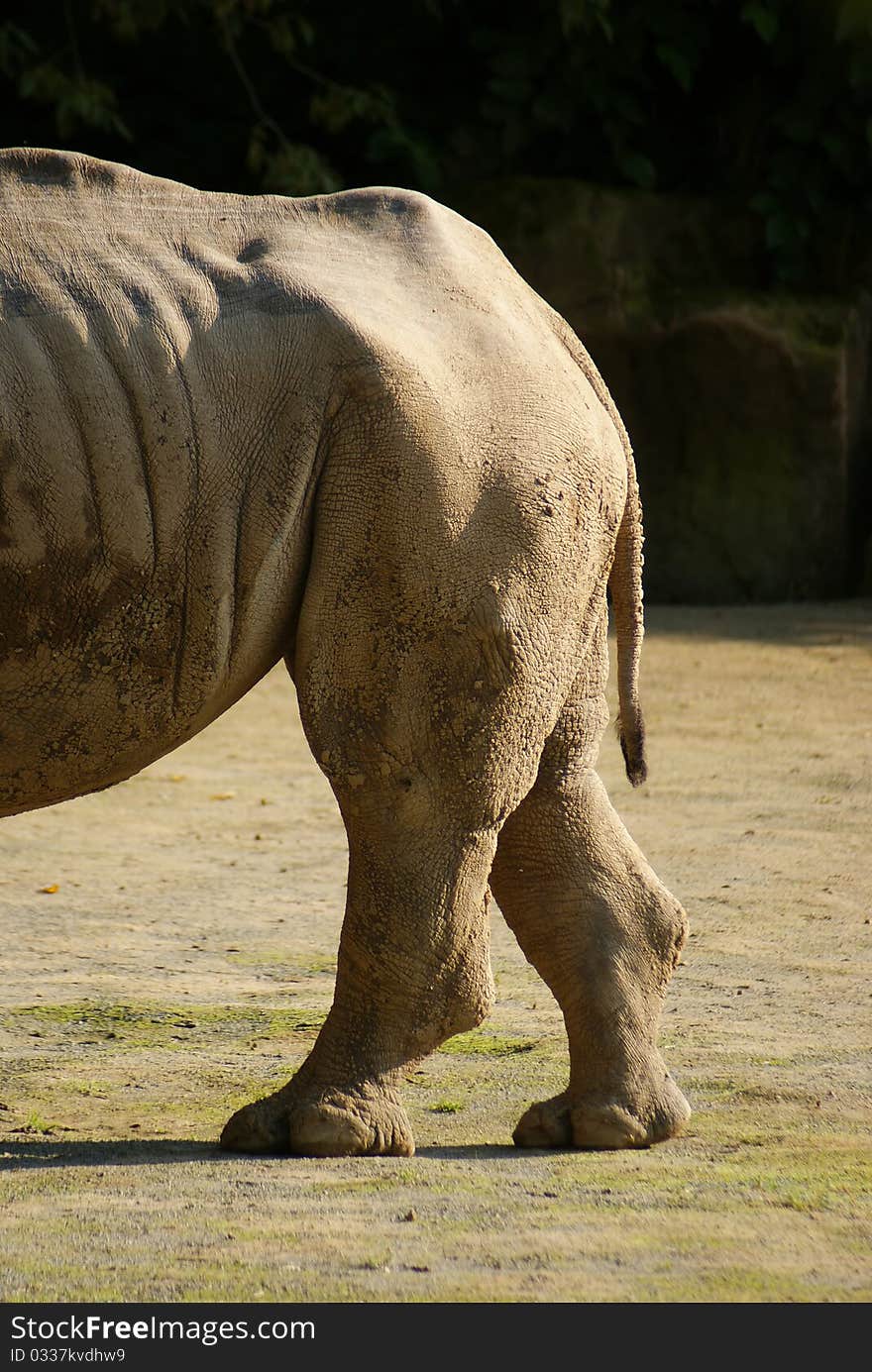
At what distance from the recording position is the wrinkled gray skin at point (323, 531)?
3668 millimetres

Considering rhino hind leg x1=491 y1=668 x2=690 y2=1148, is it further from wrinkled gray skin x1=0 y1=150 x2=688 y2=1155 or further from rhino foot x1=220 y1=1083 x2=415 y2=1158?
rhino foot x1=220 y1=1083 x2=415 y2=1158

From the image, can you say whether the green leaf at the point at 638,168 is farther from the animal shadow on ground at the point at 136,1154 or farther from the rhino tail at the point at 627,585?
the animal shadow on ground at the point at 136,1154

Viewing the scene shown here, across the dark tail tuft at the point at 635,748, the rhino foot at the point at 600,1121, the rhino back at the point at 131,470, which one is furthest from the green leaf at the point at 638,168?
the rhino foot at the point at 600,1121

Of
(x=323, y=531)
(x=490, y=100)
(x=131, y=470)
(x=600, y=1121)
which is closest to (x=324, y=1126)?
(x=600, y=1121)

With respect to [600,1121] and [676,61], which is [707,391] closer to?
[676,61]

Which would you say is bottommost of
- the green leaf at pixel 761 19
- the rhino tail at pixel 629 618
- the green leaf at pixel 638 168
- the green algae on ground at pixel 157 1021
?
the green algae on ground at pixel 157 1021

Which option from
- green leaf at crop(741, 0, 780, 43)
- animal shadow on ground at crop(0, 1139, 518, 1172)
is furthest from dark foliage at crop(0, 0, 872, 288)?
animal shadow on ground at crop(0, 1139, 518, 1172)

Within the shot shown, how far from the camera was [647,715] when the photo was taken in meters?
9.78

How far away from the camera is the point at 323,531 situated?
3.80 metres

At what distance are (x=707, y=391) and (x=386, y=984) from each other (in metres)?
9.92

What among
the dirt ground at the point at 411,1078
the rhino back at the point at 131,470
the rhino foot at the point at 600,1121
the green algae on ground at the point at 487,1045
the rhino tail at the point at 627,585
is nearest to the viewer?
the dirt ground at the point at 411,1078

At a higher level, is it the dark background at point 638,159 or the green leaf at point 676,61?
the green leaf at point 676,61

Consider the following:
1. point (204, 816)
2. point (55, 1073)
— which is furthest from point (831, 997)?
point (204, 816)

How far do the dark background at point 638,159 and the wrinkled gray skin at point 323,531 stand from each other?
9.28 meters
